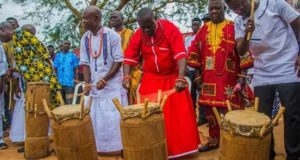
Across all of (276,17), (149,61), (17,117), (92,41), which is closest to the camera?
(276,17)

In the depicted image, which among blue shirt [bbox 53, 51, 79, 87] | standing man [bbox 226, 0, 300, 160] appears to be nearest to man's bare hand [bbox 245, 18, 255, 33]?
standing man [bbox 226, 0, 300, 160]

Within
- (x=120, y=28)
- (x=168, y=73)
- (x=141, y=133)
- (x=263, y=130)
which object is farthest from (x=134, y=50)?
(x=263, y=130)

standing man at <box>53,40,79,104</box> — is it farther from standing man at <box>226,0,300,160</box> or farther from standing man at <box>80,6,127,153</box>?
standing man at <box>226,0,300,160</box>

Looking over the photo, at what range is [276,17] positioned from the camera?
11.5 ft

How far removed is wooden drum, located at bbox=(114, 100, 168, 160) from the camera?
3.12 m

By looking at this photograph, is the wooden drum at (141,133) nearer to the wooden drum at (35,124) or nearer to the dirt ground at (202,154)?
the dirt ground at (202,154)

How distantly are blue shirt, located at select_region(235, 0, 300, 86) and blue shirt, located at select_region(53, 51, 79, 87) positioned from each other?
6884mm

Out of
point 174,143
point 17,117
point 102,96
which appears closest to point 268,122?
point 174,143

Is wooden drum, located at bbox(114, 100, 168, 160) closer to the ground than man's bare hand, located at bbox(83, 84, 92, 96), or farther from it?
closer to the ground

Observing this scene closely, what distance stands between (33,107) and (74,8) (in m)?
10.1

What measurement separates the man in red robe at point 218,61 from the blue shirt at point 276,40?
1.03 m

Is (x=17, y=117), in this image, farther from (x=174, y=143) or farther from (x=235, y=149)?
(x=235, y=149)

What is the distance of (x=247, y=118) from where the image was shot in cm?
297

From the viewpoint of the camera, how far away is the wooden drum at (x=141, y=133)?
123 inches
